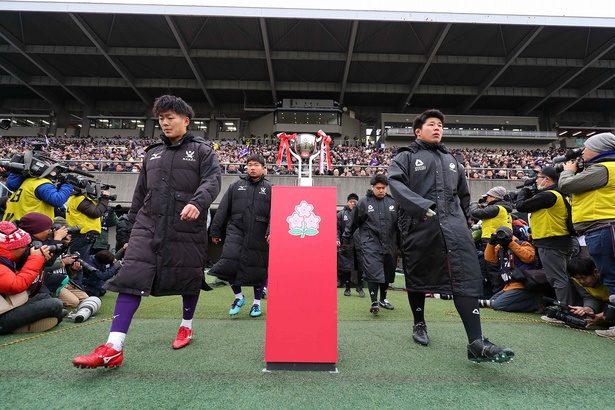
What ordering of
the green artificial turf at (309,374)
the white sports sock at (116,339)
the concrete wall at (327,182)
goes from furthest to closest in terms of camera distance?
the concrete wall at (327,182) → the white sports sock at (116,339) → the green artificial turf at (309,374)

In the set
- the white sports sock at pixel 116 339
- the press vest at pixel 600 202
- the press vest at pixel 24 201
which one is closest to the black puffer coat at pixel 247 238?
the white sports sock at pixel 116 339

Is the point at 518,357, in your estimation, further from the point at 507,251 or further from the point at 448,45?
the point at 448,45

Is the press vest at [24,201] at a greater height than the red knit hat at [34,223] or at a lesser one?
greater

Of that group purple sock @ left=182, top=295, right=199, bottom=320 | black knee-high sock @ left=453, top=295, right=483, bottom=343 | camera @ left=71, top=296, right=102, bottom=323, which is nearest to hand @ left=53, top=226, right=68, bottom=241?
camera @ left=71, top=296, right=102, bottom=323

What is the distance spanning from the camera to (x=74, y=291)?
166 inches

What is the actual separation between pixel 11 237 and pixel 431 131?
3.53m

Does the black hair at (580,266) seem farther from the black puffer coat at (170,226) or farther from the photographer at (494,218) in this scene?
the black puffer coat at (170,226)

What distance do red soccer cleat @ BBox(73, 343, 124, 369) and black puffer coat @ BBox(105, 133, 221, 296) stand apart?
343 millimetres

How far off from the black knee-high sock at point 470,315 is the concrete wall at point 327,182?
11053mm

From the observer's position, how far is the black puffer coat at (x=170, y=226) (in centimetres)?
216

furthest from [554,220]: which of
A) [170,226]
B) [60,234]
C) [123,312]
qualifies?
[60,234]

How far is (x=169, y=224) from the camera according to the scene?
226 centimetres

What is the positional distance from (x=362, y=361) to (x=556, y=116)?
1454 inches

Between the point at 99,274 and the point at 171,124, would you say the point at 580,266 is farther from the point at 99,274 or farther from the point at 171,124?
the point at 99,274
